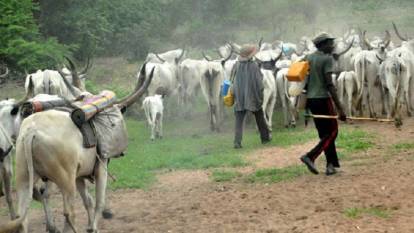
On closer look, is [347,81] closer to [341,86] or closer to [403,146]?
[341,86]

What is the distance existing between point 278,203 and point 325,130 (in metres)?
1.77

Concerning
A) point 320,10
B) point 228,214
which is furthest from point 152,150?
point 320,10

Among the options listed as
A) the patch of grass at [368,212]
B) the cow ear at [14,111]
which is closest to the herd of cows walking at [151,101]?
the cow ear at [14,111]

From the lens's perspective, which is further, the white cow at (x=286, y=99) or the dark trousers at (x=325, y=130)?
the white cow at (x=286, y=99)

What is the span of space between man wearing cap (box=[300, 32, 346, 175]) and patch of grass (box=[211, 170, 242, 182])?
1.31 meters

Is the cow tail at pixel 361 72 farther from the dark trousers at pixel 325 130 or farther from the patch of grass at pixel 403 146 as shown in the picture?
the dark trousers at pixel 325 130

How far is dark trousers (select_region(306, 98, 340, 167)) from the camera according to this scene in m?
9.92

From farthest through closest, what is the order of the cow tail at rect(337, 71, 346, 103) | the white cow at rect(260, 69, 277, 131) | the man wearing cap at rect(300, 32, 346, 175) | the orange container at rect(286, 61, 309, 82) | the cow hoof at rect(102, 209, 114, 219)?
1. the cow tail at rect(337, 71, 346, 103)
2. the white cow at rect(260, 69, 277, 131)
3. the orange container at rect(286, 61, 309, 82)
4. the man wearing cap at rect(300, 32, 346, 175)
5. the cow hoof at rect(102, 209, 114, 219)

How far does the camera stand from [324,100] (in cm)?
1001

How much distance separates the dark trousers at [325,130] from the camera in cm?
992

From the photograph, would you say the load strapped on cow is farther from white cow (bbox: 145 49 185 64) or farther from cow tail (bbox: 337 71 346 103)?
white cow (bbox: 145 49 185 64)

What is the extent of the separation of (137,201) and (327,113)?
2.88 m

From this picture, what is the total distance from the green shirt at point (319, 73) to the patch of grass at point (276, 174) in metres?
1.17

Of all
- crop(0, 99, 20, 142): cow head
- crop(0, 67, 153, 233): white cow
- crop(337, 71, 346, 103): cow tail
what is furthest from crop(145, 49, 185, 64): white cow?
crop(0, 67, 153, 233): white cow
